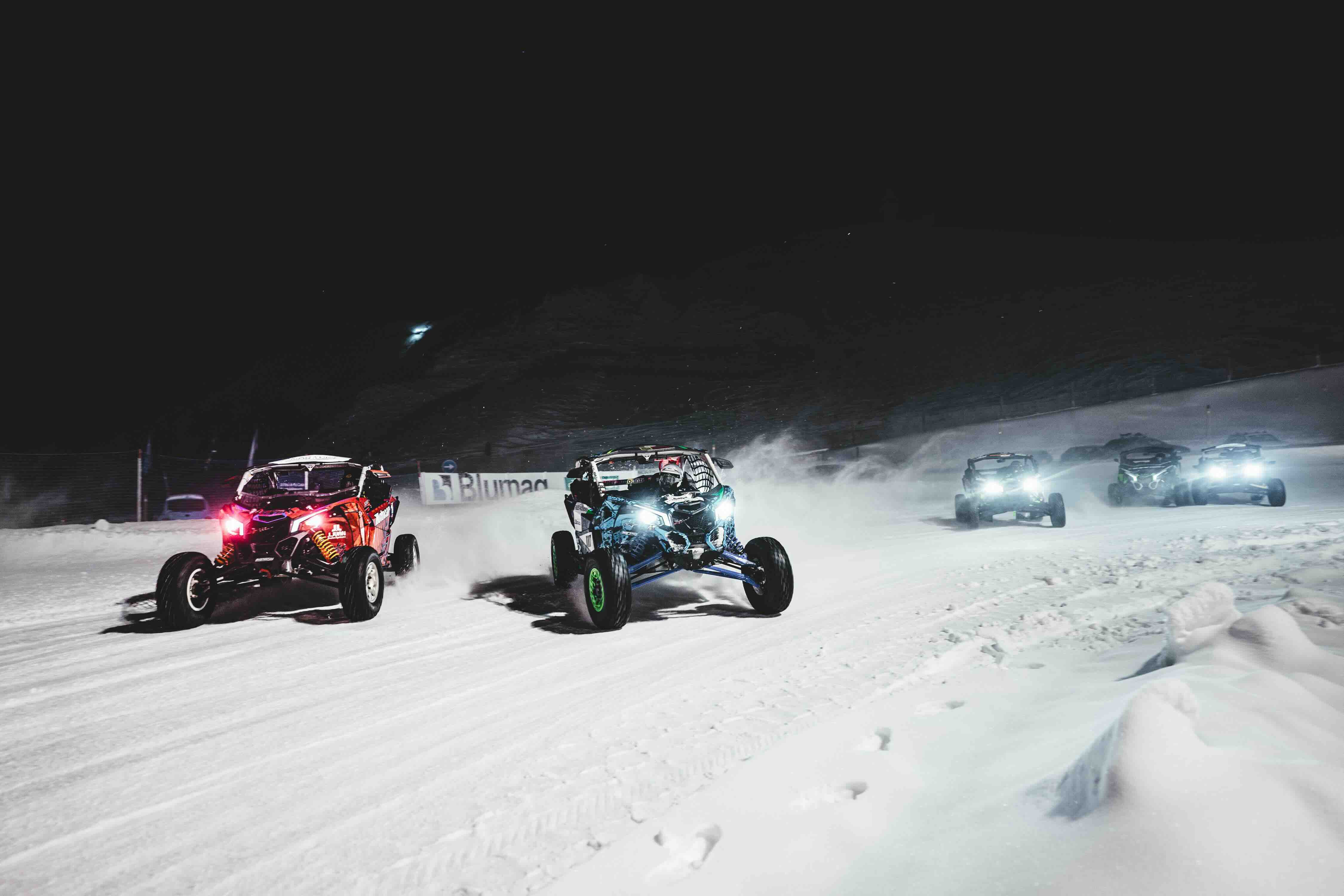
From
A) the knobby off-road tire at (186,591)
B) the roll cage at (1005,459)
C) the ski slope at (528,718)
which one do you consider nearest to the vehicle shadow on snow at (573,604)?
the ski slope at (528,718)

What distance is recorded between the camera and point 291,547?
26.2 ft

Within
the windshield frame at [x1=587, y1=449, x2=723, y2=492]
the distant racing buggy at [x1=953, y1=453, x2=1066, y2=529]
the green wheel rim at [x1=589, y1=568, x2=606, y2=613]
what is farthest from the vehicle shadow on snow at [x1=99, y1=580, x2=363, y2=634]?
the distant racing buggy at [x1=953, y1=453, x2=1066, y2=529]

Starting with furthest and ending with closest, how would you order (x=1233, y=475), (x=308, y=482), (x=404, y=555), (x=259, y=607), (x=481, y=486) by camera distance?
1. (x=481, y=486)
2. (x=1233, y=475)
3. (x=404, y=555)
4. (x=308, y=482)
5. (x=259, y=607)

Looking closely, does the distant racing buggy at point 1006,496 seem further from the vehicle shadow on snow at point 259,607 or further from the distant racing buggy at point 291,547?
the vehicle shadow on snow at point 259,607

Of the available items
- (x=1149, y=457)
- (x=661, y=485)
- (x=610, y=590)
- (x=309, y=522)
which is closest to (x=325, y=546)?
(x=309, y=522)

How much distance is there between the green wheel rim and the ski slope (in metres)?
0.26

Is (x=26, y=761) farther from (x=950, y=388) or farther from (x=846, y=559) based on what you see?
(x=950, y=388)

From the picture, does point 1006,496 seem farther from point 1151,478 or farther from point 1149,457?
point 1149,457

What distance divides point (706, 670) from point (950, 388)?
1677 inches

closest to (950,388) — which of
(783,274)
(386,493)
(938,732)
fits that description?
(783,274)

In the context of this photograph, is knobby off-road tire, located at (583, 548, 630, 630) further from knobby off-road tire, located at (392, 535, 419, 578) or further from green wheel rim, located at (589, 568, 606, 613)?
knobby off-road tire, located at (392, 535, 419, 578)

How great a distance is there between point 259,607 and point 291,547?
1283 millimetres

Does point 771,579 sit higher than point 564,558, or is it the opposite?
point 564,558

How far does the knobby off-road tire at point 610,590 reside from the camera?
665 cm
